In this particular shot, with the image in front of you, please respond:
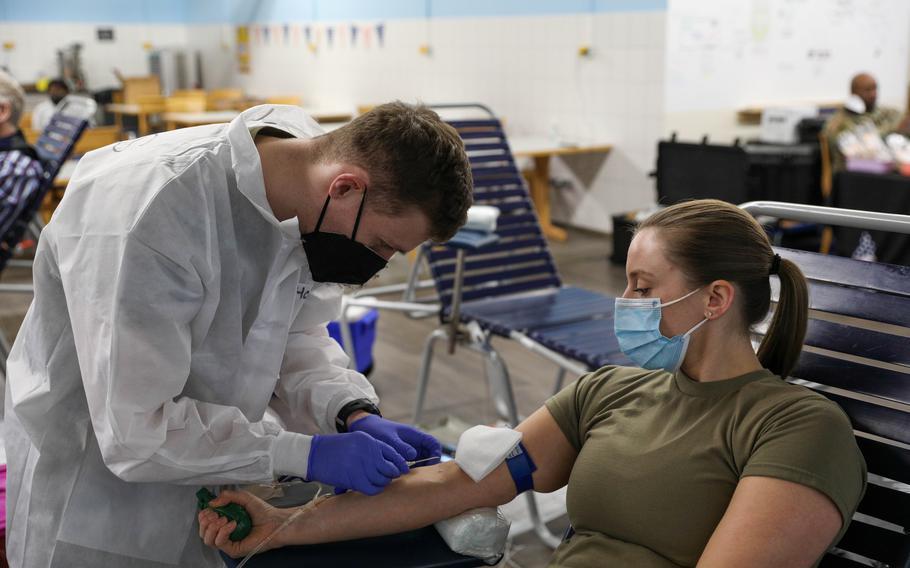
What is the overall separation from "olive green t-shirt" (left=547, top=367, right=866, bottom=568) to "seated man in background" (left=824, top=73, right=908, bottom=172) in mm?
4043

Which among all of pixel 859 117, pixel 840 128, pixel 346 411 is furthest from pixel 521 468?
pixel 859 117

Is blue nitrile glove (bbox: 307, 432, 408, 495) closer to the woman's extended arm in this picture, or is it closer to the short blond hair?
the woman's extended arm

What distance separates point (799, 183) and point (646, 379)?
4.36 meters

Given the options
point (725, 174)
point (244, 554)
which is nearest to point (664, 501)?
point (244, 554)

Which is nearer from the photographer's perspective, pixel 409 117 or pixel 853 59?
pixel 409 117

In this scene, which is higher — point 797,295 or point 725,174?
point 797,295

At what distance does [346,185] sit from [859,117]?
16.0 ft

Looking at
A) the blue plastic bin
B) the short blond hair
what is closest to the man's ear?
the blue plastic bin

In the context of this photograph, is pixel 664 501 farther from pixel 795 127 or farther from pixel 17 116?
pixel 795 127

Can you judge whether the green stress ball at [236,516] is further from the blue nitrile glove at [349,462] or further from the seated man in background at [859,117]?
the seated man in background at [859,117]

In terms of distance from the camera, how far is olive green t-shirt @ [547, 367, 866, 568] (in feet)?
4.11

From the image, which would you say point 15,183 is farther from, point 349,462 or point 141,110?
point 141,110

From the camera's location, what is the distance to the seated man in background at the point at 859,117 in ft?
17.3

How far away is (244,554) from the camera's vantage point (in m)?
1.34
